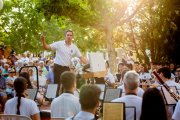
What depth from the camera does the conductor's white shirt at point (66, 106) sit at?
616cm

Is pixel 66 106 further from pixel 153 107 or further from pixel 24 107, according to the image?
pixel 153 107

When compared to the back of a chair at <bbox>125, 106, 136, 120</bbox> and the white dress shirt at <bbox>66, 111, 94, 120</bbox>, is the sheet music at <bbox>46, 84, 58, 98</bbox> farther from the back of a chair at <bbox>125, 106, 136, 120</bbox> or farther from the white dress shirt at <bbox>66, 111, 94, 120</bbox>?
the white dress shirt at <bbox>66, 111, 94, 120</bbox>

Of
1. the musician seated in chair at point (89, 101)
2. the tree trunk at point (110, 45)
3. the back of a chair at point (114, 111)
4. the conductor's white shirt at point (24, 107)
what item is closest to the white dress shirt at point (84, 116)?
the musician seated in chair at point (89, 101)

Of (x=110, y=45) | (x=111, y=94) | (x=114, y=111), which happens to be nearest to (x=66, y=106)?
(x=114, y=111)

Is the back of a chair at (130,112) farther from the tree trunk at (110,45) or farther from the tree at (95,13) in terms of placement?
the tree trunk at (110,45)

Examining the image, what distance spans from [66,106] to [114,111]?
3.98ft

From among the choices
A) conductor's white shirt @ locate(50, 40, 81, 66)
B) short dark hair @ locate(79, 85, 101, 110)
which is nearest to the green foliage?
conductor's white shirt @ locate(50, 40, 81, 66)

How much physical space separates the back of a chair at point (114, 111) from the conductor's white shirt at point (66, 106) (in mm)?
Answer: 1082

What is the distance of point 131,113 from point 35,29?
3485cm

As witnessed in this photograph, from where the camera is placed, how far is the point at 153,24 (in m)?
27.9

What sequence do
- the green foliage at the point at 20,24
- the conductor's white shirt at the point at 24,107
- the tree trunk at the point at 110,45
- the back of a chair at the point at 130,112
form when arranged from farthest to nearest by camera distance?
the green foliage at the point at 20,24, the tree trunk at the point at 110,45, the conductor's white shirt at the point at 24,107, the back of a chair at the point at 130,112

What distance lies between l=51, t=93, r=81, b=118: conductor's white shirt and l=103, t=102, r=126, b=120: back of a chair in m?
1.08

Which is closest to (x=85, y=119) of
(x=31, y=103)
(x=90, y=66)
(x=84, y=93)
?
(x=84, y=93)

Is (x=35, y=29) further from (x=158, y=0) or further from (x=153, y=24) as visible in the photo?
(x=158, y=0)
